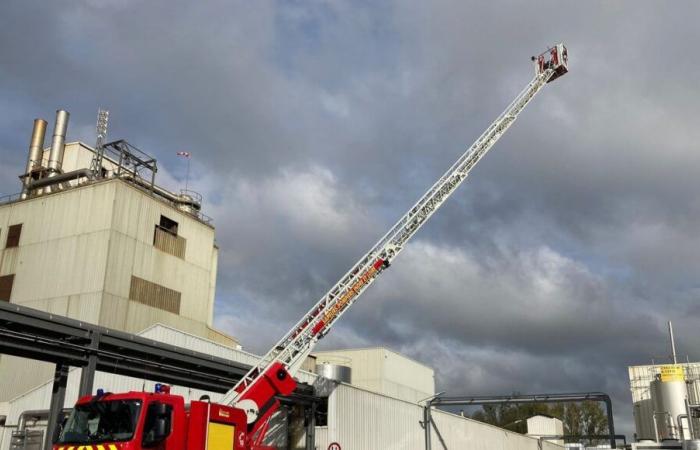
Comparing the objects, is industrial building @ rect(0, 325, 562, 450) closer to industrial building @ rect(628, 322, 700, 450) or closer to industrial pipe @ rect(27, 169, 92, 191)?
industrial building @ rect(628, 322, 700, 450)

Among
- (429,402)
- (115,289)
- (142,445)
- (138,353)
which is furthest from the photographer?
(115,289)

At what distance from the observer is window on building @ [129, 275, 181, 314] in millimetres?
45031

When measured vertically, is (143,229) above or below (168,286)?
above

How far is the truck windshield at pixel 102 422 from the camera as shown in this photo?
14141mm

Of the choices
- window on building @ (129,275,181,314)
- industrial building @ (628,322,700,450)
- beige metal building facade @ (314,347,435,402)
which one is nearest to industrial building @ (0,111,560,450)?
window on building @ (129,275,181,314)

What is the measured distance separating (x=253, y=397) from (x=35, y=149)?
1749 inches

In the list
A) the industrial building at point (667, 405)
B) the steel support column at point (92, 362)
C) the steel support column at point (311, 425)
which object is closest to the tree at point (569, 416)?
the industrial building at point (667, 405)


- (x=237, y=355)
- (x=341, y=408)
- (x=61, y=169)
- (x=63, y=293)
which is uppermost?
(x=61, y=169)

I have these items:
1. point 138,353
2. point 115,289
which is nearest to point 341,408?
point 138,353

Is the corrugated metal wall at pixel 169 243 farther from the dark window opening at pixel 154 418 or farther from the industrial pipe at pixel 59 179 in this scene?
the dark window opening at pixel 154 418

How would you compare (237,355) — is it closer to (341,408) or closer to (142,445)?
(341,408)

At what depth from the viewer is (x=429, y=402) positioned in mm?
35031

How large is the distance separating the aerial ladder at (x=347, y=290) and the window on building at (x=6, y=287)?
31127 millimetres

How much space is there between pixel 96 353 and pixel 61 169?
39449 millimetres
